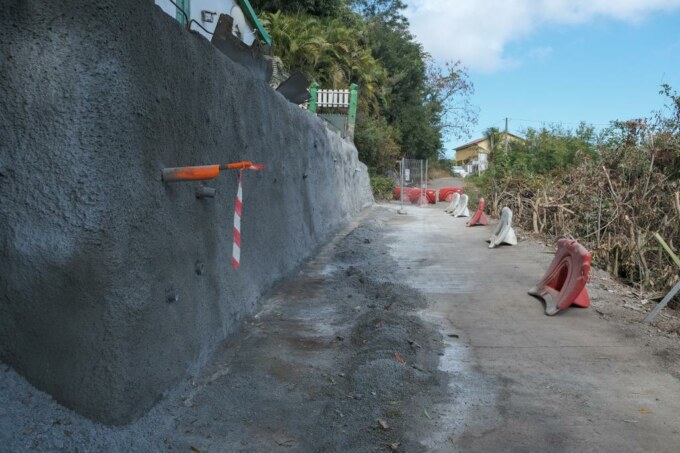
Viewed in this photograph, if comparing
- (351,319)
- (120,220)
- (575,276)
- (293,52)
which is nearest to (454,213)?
(293,52)

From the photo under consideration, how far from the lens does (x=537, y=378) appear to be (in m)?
4.62

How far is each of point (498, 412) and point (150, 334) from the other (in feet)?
8.03

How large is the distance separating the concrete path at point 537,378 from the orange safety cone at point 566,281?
12cm

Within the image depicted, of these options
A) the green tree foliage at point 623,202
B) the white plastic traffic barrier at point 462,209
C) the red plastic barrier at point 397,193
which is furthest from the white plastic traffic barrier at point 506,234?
the red plastic barrier at point 397,193

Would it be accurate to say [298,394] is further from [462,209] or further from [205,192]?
[462,209]

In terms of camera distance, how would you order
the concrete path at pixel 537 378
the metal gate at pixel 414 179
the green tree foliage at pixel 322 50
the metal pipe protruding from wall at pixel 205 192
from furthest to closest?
the metal gate at pixel 414 179, the green tree foliage at pixel 322 50, the metal pipe protruding from wall at pixel 205 192, the concrete path at pixel 537 378

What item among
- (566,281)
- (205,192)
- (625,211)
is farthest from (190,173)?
(625,211)

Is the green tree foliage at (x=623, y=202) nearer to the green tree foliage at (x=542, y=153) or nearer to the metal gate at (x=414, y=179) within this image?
the green tree foliage at (x=542, y=153)

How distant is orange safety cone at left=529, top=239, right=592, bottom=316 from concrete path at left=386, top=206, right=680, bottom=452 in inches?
4.7

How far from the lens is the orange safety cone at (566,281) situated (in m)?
6.44

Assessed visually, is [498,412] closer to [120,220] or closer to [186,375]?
[186,375]

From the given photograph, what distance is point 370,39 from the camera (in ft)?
112

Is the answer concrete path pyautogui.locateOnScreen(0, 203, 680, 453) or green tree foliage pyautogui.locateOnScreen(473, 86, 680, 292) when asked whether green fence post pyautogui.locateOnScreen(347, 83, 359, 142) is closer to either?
green tree foliage pyautogui.locateOnScreen(473, 86, 680, 292)

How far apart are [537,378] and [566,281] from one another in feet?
7.79
